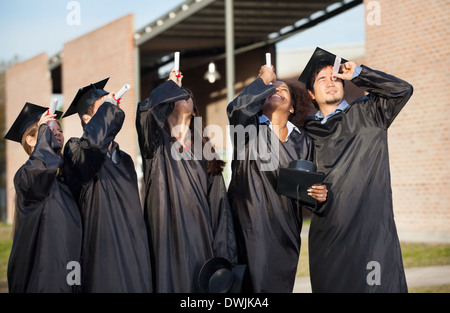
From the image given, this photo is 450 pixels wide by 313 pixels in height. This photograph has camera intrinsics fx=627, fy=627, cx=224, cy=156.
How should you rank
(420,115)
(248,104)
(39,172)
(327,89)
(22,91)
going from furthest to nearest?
(22,91) < (420,115) < (327,89) < (248,104) < (39,172)

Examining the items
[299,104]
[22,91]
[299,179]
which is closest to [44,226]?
[299,179]

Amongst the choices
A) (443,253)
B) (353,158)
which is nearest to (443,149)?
(443,253)

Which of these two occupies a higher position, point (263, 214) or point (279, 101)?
point (279, 101)

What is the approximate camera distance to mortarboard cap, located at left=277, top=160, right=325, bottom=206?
13.1 feet

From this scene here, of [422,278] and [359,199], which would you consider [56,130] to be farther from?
[422,278]

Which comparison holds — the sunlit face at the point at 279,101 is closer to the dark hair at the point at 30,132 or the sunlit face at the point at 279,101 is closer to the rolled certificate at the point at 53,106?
the rolled certificate at the point at 53,106

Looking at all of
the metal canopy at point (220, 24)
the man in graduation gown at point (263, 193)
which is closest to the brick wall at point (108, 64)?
the metal canopy at point (220, 24)

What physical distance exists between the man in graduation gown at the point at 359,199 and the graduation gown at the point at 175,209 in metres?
0.67

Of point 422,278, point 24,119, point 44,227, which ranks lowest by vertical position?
point 422,278

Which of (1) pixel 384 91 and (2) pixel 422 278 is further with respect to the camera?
(2) pixel 422 278

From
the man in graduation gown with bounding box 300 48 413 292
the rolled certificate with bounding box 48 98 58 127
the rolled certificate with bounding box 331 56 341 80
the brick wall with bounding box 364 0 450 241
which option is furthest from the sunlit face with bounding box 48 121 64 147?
the brick wall with bounding box 364 0 450 241

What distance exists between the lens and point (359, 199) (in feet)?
13.5

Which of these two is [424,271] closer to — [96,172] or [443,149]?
[443,149]

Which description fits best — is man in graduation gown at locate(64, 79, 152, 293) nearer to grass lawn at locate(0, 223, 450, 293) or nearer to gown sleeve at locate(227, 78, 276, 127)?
gown sleeve at locate(227, 78, 276, 127)
